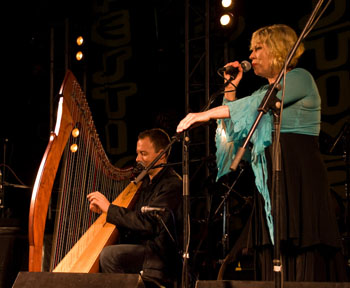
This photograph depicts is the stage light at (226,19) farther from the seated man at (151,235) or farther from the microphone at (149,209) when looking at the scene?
the microphone at (149,209)

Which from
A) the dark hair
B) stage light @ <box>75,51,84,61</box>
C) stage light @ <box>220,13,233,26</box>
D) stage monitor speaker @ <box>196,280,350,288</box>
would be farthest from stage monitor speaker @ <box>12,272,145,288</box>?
stage light @ <box>75,51,84,61</box>

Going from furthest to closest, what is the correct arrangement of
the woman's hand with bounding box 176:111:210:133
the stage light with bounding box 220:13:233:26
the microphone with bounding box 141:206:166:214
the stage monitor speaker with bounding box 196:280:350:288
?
the stage light with bounding box 220:13:233:26 → the microphone with bounding box 141:206:166:214 → the woman's hand with bounding box 176:111:210:133 → the stage monitor speaker with bounding box 196:280:350:288

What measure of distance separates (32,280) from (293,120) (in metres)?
1.36

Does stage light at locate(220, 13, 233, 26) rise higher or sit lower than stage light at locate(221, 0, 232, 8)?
lower

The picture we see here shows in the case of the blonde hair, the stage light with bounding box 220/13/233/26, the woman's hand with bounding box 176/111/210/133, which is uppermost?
the stage light with bounding box 220/13/233/26

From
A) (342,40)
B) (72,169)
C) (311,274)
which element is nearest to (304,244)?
(311,274)

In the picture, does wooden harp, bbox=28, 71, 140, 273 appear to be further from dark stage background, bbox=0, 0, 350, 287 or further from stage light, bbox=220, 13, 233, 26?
stage light, bbox=220, 13, 233, 26

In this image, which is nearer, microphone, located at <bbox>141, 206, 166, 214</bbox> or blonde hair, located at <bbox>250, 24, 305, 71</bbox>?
blonde hair, located at <bbox>250, 24, 305, 71</bbox>

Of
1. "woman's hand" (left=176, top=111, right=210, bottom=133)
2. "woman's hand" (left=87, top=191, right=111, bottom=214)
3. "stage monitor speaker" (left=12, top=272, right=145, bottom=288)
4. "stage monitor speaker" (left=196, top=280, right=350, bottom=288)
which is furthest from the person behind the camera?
"woman's hand" (left=87, top=191, right=111, bottom=214)

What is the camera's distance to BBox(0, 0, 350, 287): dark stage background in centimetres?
509

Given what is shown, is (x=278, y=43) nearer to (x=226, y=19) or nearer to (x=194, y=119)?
(x=194, y=119)

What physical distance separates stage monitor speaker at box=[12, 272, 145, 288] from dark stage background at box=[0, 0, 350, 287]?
2339mm

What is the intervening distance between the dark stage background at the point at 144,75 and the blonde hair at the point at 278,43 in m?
2.34

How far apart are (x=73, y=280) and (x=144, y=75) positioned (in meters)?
4.40
